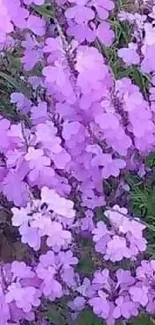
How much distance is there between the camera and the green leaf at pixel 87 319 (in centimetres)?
143

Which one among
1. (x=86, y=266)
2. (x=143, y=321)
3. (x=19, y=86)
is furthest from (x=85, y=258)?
(x=19, y=86)

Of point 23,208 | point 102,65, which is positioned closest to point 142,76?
point 102,65

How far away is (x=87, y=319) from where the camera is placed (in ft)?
4.74

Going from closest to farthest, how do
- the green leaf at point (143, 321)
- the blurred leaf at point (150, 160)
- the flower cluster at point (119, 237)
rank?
1. the flower cluster at point (119, 237)
2. the green leaf at point (143, 321)
3. the blurred leaf at point (150, 160)

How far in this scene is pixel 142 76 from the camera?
1.51m

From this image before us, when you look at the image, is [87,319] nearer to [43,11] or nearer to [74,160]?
[74,160]

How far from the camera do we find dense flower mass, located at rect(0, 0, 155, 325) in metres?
1.28

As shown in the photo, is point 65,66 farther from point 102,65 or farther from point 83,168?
point 83,168

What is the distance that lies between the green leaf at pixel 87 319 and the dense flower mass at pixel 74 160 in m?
0.02

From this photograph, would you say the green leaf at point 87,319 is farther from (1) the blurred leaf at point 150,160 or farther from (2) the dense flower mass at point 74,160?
(1) the blurred leaf at point 150,160

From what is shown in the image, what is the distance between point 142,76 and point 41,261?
36 centimetres

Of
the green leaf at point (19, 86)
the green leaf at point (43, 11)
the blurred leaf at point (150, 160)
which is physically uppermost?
the green leaf at point (43, 11)

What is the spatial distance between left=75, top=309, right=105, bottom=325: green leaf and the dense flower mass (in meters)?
0.02

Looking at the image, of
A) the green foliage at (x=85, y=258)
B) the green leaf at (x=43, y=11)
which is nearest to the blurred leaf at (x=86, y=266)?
the green foliage at (x=85, y=258)
